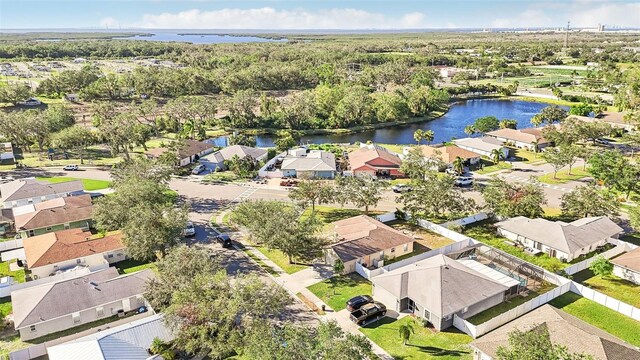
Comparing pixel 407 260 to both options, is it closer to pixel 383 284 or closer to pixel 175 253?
pixel 383 284

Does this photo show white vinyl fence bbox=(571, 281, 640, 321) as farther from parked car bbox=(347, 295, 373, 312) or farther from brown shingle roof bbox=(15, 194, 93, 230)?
brown shingle roof bbox=(15, 194, 93, 230)

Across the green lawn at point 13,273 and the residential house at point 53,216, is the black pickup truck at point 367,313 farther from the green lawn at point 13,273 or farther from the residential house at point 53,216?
the residential house at point 53,216

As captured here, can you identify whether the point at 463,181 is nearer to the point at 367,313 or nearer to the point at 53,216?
the point at 367,313

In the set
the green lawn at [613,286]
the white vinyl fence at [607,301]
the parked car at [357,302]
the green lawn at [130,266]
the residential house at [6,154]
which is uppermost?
the residential house at [6,154]

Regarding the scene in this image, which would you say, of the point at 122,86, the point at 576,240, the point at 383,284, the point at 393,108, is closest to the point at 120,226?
the point at 383,284

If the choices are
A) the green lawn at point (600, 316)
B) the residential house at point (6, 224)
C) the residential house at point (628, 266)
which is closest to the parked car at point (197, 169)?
the residential house at point (6, 224)

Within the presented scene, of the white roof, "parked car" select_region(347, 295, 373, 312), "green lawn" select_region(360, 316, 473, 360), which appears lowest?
"green lawn" select_region(360, 316, 473, 360)

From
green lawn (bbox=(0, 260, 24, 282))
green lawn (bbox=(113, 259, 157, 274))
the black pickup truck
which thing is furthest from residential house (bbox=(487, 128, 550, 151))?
green lawn (bbox=(0, 260, 24, 282))
